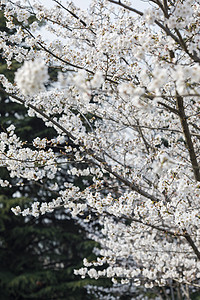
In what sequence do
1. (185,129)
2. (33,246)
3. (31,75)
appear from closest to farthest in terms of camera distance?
(31,75) < (185,129) < (33,246)

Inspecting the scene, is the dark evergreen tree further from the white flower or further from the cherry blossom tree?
the white flower

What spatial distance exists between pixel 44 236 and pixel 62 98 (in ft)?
18.7

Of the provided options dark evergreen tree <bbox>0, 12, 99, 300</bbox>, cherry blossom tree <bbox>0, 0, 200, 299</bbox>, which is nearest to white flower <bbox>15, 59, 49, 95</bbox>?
cherry blossom tree <bbox>0, 0, 200, 299</bbox>

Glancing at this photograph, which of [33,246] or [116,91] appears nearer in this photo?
[116,91]

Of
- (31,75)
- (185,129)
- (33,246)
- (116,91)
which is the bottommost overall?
(31,75)

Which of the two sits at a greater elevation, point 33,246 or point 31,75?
point 33,246

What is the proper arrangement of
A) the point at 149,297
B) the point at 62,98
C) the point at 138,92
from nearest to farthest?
the point at 138,92, the point at 62,98, the point at 149,297

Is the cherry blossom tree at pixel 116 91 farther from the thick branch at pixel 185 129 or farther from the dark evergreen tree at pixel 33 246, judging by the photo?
the dark evergreen tree at pixel 33 246

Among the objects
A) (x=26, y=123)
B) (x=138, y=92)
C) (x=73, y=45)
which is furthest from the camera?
(x=26, y=123)

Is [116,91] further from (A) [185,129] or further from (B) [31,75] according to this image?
(B) [31,75]

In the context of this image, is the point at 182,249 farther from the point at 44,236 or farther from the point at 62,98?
the point at 44,236

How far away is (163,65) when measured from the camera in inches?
89.3

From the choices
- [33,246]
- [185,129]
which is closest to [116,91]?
[185,129]

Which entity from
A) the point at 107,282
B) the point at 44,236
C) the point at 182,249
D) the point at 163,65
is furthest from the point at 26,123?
the point at 163,65
